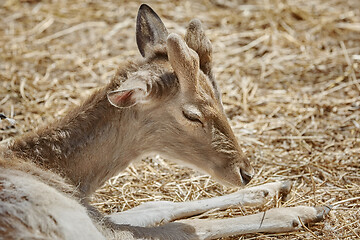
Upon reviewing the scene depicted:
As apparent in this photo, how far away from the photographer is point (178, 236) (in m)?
4.86

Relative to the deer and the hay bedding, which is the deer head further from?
the hay bedding

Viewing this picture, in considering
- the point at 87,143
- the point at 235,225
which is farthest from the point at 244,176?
the point at 87,143

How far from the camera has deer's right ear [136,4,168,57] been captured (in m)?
5.22

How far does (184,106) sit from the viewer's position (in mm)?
4816

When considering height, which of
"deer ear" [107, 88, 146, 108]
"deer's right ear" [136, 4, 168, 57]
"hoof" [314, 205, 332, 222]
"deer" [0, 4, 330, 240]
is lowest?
"hoof" [314, 205, 332, 222]

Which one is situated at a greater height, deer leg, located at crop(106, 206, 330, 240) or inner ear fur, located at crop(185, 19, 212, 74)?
inner ear fur, located at crop(185, 19, 212, 74)

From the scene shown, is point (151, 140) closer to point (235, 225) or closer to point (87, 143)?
point (87, 143)

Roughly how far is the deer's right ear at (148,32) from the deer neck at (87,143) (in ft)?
1.86

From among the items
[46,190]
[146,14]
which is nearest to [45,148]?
[46,190]

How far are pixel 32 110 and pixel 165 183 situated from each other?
2294mm

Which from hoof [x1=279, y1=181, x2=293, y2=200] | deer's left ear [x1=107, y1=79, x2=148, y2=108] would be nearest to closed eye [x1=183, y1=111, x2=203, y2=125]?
deer's left ear [x1=107, y1=79, x2=148, y2=108]

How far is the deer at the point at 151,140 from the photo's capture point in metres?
4.69

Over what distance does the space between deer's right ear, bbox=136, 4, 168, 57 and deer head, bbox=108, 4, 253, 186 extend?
0.04ft

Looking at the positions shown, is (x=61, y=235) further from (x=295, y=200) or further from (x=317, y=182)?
(x=317, y=182)
